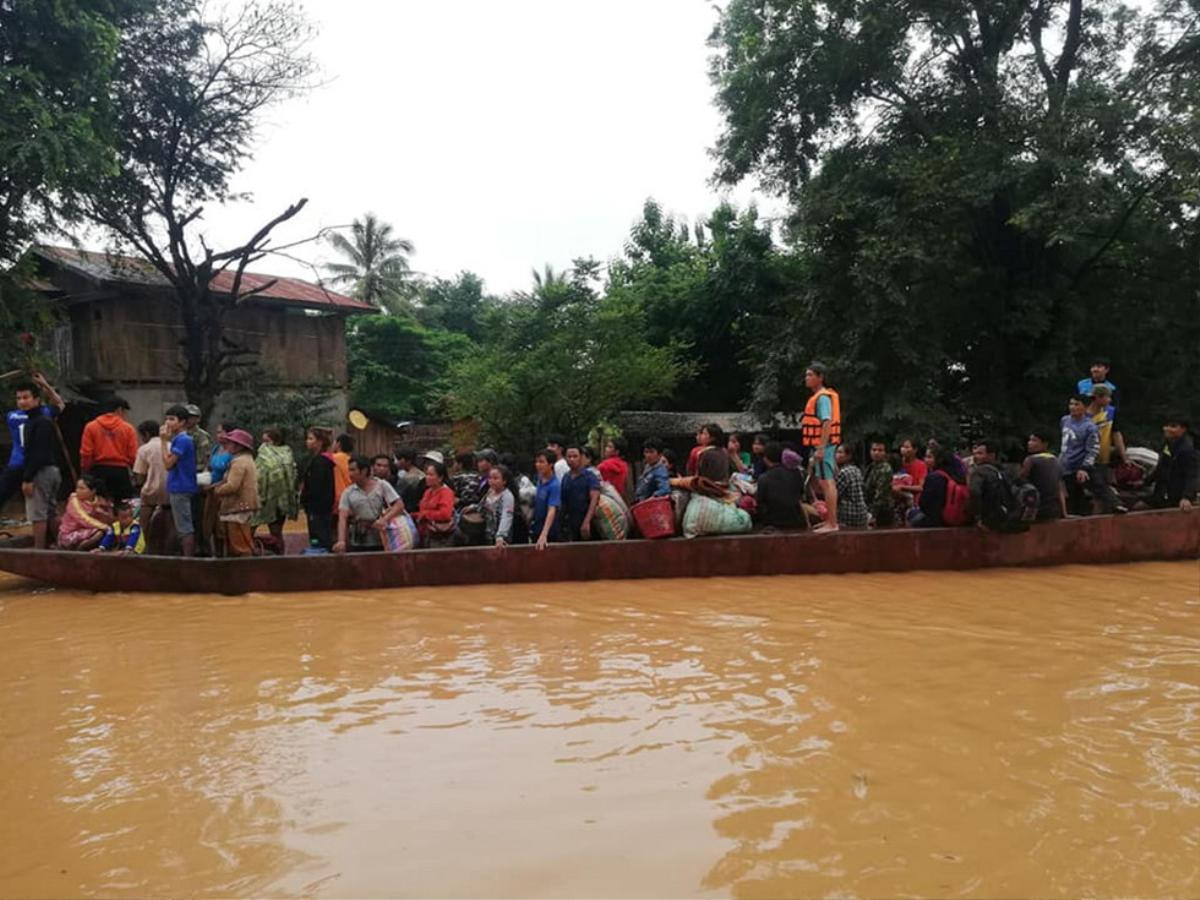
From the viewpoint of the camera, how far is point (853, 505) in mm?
8891

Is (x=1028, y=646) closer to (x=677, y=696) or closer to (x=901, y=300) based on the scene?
(x=677, y=696)

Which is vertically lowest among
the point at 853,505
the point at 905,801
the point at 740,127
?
the point at 905,801

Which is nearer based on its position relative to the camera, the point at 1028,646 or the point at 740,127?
the point at 1028,646

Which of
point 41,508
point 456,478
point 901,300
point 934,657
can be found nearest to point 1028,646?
point 934,657

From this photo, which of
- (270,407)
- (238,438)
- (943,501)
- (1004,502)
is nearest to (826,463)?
(943,501)

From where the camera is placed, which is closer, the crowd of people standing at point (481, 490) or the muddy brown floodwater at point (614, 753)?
the muddy brown floodwater at point (614, 753)

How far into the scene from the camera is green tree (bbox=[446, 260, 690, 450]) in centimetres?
1555

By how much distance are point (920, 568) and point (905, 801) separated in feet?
17.2

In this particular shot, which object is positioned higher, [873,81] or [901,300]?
[873,81]

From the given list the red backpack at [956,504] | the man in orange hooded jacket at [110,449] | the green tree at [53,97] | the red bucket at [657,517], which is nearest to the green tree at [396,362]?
the green tree at [53,97]

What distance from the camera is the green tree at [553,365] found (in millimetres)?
15555

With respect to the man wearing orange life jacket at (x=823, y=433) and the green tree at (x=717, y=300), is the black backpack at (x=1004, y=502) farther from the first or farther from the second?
the green tree at (x=717, y=300)

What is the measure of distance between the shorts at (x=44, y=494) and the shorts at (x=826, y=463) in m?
7.18

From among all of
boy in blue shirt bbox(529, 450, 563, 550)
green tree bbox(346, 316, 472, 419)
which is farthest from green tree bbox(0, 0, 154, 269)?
green tree bbox(346, 316, 472, 419)
